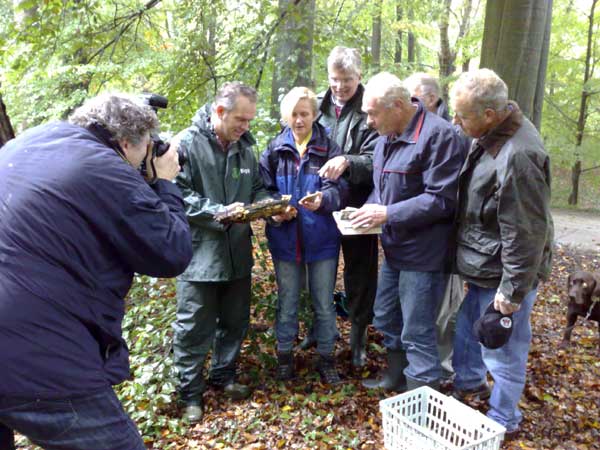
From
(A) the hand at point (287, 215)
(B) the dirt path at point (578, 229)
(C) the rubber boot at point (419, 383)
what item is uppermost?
(A) the hand at point (287, 215)

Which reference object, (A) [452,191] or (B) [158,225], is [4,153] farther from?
(A) [452,191]

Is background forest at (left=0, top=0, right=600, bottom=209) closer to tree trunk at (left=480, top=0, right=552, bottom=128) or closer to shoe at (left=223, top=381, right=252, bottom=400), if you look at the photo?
tree trunk at (left=480, top=0, right=552, bottom=128)

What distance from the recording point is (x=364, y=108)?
3.24 metres

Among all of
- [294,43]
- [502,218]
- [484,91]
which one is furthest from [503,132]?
[294,43]

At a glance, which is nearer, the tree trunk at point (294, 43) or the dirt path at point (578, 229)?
the tree trunk at point (294, 43)

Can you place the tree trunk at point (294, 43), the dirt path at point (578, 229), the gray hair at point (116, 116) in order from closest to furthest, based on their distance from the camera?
the gray hair at point (116, 116), the tree trunk at point (294, 43), the dirt path at point (578, 229)

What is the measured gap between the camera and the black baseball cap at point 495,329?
280 cm

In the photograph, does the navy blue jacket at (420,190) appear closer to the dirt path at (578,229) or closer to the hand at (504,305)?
the hand at (504,305)

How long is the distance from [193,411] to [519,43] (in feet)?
13.0

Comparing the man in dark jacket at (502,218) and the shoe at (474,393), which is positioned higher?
the man in dark jacket at (502,218)

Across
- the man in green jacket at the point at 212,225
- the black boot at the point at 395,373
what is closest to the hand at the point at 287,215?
the man in green jacket at the point at 212,225

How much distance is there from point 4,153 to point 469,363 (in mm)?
3143

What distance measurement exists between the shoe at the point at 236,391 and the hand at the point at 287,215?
131 centimetres

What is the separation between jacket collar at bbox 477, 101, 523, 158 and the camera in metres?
2.79
